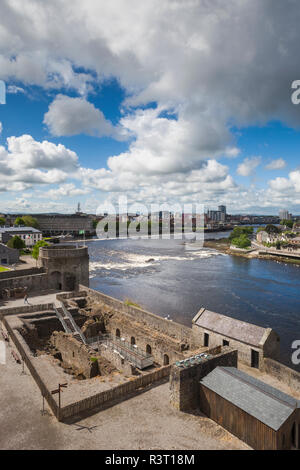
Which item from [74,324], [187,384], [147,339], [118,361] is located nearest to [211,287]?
[74,324]

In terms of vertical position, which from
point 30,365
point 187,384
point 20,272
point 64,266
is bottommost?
point 30,365

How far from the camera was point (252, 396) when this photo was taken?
1102 centimetres

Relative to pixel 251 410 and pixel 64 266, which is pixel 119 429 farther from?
pixel 64 266

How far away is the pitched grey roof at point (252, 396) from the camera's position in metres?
10.1

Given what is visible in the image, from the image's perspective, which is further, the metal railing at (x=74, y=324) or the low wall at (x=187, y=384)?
the metal railing at (x=74, y=324)

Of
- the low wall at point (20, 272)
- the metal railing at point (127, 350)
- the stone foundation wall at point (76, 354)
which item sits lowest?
the metal railing at point (127, 350)

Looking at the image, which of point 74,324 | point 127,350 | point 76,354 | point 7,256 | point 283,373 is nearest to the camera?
point 283,373

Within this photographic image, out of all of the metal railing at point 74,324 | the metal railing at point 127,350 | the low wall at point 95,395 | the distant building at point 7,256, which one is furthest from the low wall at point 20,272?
the low wall at point 95,395

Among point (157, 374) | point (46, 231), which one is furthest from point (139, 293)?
point (46, 231)

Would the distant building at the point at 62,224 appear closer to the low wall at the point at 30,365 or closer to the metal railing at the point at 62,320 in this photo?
the metal railing at the point at 62,320

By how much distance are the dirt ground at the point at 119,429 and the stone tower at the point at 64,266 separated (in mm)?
21080

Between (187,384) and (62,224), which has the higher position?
(62,224)

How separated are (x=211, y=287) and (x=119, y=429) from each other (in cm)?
4536
